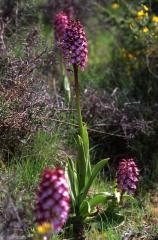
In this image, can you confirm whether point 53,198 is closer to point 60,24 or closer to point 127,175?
point 127,175

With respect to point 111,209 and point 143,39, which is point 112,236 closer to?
point 111,209

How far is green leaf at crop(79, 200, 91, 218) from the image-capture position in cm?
371

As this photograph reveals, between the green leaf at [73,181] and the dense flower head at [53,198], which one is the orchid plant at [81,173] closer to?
the green leaf at [73,181]

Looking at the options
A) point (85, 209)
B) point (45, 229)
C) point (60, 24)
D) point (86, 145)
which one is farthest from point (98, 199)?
point (60, 24)

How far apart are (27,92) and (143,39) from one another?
1809 mm

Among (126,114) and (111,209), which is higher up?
(126,114)

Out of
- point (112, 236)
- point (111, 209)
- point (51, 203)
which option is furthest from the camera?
point (111, 209)

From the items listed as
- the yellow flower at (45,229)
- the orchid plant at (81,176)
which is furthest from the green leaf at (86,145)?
the yellow flower at (45,229)

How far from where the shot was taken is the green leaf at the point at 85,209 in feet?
12.2

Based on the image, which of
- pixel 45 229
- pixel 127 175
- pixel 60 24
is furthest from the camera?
pixel 60 24

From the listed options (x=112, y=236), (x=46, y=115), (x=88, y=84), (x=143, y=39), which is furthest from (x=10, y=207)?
(x=143, y=39)

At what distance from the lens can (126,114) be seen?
5.16m

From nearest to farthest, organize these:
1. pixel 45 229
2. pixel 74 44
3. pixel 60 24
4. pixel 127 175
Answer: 1. pixel 45 229
2. pixel 74 44
3. pixel 127 175
4. pixel 60 24

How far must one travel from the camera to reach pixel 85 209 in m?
3.77
